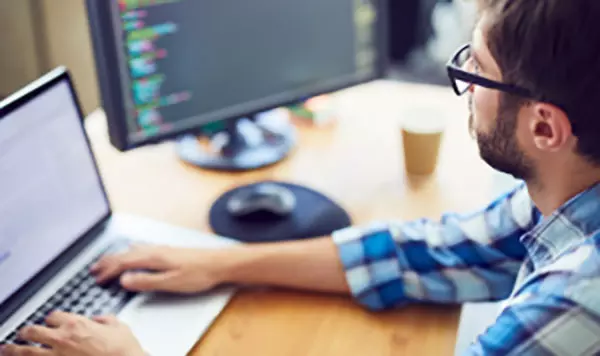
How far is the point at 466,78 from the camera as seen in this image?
892mm

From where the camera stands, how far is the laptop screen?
94 cm

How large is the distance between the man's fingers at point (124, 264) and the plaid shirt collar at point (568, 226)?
0.49m

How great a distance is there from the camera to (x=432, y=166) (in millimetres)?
1333

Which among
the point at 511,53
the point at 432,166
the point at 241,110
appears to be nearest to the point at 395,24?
the point at 432,166

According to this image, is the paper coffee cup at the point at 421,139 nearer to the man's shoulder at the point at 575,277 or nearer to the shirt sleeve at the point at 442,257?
the shirt sleeve at the point at 442,257

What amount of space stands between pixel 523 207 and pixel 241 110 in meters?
0.47

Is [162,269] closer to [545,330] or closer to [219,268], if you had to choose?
[219,268]

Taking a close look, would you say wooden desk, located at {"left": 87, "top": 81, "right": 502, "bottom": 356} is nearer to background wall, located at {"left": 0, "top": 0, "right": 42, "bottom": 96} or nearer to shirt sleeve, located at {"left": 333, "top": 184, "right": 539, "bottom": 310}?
shirt sleeve, located at {"left": 333, "top": 184, "right": 539, "bottom": 310}

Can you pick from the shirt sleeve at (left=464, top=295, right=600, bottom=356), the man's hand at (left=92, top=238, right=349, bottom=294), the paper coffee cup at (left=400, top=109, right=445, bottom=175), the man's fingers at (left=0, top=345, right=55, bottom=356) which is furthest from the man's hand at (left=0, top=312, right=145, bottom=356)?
the paper coffee cup at (left=400, top=109, right=445, bottom=175)

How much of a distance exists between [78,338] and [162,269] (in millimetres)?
166

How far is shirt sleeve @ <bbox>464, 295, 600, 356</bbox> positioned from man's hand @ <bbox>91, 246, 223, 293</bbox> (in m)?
0.40

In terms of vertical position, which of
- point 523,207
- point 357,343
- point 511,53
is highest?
point 511,53

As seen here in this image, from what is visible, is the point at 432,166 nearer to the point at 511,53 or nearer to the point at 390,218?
the point at 390,218

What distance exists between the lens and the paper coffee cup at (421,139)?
1.30 meters
